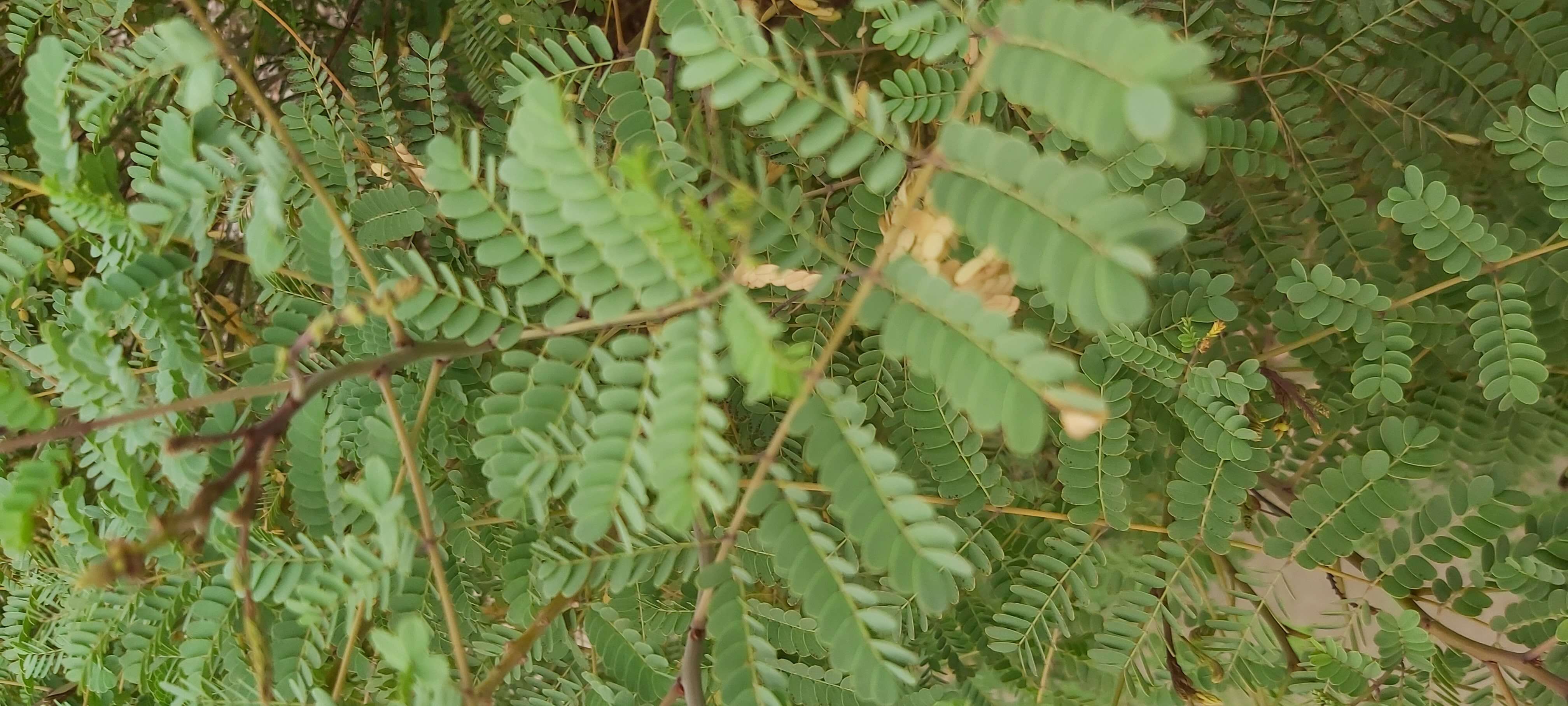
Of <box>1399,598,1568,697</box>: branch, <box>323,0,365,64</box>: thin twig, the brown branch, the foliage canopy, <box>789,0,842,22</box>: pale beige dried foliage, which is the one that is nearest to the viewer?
the foliage canopy

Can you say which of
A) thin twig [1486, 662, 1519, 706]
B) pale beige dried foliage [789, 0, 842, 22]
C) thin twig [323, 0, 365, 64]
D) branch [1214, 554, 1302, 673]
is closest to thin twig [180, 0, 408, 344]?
pale beige dried foliage [789, 0, 842, 22]

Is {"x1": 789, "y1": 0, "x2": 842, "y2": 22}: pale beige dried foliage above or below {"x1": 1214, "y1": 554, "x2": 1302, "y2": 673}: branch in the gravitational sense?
above

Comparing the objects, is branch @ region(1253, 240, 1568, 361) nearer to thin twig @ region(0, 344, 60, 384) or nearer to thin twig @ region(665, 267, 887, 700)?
thin twig @ region(665, 267, 887, 700)

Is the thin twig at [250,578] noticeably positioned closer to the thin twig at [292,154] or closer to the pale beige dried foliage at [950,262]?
the thin twig at [292,154]

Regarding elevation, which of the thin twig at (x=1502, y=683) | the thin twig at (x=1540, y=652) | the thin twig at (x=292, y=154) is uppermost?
the thin twig at (x=292, y=154)

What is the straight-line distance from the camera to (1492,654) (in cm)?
62

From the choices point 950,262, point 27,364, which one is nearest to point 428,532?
point 950,262

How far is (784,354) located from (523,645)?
1.03 feet

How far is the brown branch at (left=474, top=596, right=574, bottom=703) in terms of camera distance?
0.48 metres

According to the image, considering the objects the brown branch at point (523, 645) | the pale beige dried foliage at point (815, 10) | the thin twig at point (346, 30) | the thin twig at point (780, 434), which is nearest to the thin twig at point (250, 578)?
the brown branch at point (523, 645)

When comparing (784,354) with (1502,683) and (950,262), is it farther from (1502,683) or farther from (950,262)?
(1502,683)

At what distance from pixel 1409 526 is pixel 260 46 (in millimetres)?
1279

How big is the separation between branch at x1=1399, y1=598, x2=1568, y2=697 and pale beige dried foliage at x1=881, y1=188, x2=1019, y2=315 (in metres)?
0.48

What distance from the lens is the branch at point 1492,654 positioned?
60 centimetres
